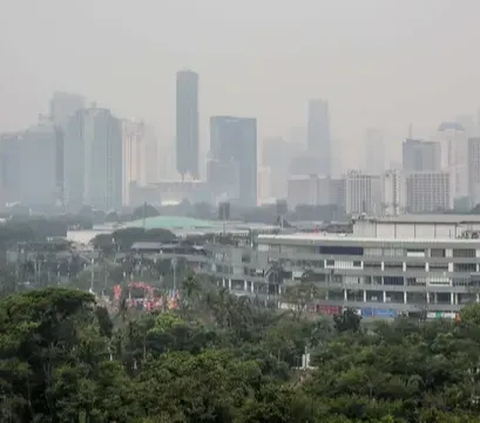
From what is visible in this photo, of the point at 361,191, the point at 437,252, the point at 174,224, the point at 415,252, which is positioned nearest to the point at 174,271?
the point at 415,252

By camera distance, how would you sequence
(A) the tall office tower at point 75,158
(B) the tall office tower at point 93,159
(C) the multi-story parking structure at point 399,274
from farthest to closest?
(A) the tall office tower at point 75,158
(B) the tall office tower at point 93,159
(C) the multi-story parking structure at point 399,274

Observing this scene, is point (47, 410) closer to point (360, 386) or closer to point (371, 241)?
point (360, 386)

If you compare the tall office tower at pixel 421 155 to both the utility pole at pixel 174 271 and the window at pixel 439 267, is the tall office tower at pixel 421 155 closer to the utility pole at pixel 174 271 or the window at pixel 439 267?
the utility pole at pixel 174 271

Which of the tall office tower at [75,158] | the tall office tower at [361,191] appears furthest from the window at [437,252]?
the tall office tower at [75,158]

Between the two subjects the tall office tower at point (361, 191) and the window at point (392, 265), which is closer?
the window at point (392, 265)

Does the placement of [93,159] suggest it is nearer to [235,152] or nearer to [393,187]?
[235,152]

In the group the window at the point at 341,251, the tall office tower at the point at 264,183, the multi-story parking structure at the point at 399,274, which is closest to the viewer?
the multi-story parking structure at the point at 399,274

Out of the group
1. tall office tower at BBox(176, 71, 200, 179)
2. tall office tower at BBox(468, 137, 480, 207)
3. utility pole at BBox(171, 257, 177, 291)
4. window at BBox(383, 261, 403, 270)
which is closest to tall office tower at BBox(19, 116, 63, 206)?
tall office tower at BBox(176, 71, 200, 179)
